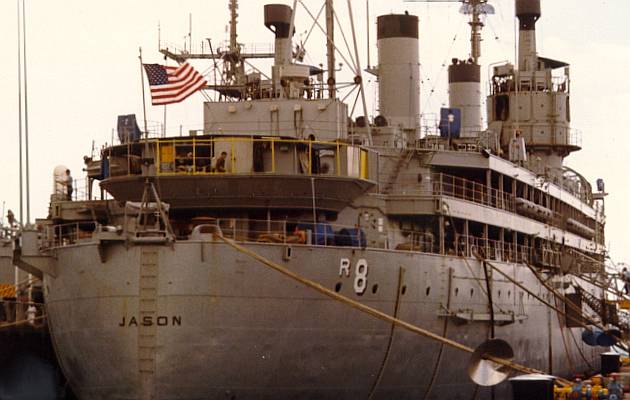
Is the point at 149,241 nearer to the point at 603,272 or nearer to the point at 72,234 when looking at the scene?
the point at 72,234

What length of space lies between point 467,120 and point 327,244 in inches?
999

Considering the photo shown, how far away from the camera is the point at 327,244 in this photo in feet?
129

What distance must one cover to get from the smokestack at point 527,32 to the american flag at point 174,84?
92.5ft

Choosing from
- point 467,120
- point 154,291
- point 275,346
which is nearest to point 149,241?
point 154,291

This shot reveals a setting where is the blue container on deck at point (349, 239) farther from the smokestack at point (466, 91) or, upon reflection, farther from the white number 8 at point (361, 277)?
the smokestack at point (466, 91)

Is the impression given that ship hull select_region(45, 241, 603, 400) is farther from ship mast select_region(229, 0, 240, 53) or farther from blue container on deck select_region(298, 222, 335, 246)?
ship mast select_region(229, 0, 240, 53)

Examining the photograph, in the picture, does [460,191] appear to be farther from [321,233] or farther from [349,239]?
[321,233]

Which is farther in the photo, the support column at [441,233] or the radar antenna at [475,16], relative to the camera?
the radar antenna at [475,16]

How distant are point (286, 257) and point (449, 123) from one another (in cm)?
1659

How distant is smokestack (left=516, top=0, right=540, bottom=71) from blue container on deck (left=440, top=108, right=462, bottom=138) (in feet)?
44.9

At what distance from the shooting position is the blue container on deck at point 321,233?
3888cm

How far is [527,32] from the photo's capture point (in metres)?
67.2

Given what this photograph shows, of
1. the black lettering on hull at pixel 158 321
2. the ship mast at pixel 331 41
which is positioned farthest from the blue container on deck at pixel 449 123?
the black lettering on hull at pixel 158 321

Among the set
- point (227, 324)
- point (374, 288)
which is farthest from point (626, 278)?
point (227, 324)
